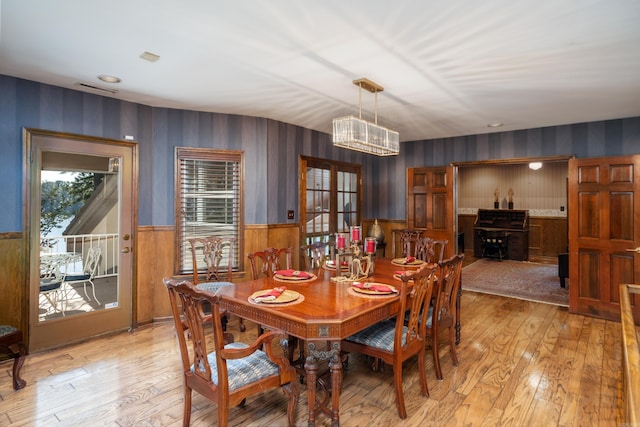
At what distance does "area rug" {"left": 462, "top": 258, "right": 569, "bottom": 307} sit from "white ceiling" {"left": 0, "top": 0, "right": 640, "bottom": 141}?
9.04 ft

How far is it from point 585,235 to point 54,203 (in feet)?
19.9

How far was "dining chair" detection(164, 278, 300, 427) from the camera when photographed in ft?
5.84

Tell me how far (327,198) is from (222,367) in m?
3.97

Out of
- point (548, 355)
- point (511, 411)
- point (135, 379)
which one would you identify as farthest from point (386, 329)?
point (135, 379)

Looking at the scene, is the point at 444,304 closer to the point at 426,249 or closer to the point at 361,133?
the point at 426,249

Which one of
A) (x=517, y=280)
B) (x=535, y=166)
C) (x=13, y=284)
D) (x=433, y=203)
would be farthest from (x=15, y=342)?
(x=535, y=166)

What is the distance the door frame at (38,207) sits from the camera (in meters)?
3.22

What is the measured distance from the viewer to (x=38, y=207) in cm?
331

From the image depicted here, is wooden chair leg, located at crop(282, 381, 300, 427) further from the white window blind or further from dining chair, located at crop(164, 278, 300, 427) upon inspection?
the white window blind

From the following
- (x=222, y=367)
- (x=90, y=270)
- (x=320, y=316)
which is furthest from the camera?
(x=90, y=270)

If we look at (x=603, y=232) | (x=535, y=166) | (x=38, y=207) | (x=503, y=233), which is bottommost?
(x=503, y=233)

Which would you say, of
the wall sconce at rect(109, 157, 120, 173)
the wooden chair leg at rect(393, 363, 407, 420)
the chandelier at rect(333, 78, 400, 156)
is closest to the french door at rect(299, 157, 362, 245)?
the chandelier at rect(333, 78, 400, 156)

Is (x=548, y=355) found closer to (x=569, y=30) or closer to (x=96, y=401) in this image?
(x=569, y=30)

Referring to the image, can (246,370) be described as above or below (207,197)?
below
